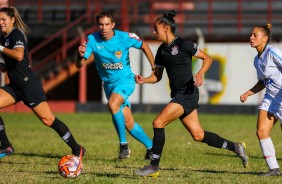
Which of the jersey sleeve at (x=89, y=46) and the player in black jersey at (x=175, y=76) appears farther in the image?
the jersey sleeve at (x=89, y=46)

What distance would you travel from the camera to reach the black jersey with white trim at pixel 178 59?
31.1 feet

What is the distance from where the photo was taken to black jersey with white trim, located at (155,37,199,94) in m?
9.48

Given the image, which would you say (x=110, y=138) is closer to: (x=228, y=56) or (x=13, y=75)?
(x=13, y=75)

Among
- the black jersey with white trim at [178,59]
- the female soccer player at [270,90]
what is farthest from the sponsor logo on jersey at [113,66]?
the female soccer player at [270,90]

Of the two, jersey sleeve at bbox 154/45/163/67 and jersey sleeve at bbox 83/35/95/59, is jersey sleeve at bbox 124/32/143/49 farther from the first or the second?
jersey sleeve at bbox 154/45/163/67

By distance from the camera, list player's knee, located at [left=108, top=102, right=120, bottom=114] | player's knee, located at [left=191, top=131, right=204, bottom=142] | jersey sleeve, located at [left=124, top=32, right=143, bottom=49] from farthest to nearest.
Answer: jersey sleeve, located at [left=124, top=32, right=143, bottom=49] < player's knee, located at [left=108, top=102, right=120, bottom=114] < player's knee, located at [left=191, top=131, right=204, bottom=142]

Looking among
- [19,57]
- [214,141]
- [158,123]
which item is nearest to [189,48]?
[158,123]

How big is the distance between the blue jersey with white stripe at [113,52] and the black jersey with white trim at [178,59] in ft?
6.87

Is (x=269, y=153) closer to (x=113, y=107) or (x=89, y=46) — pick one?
(x=113, y=107)

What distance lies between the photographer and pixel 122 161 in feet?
36.4

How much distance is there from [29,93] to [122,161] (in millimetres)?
1795

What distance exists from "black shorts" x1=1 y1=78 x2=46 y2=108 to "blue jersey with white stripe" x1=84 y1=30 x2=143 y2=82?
1398 millimetres

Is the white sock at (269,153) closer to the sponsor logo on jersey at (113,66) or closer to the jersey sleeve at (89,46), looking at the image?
the sponsor logo on jersey at (113,66)

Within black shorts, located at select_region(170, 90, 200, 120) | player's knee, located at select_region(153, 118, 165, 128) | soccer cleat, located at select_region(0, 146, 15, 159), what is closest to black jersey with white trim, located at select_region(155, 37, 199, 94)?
black shorts, located at select_region(170, 90, 200, 120)
